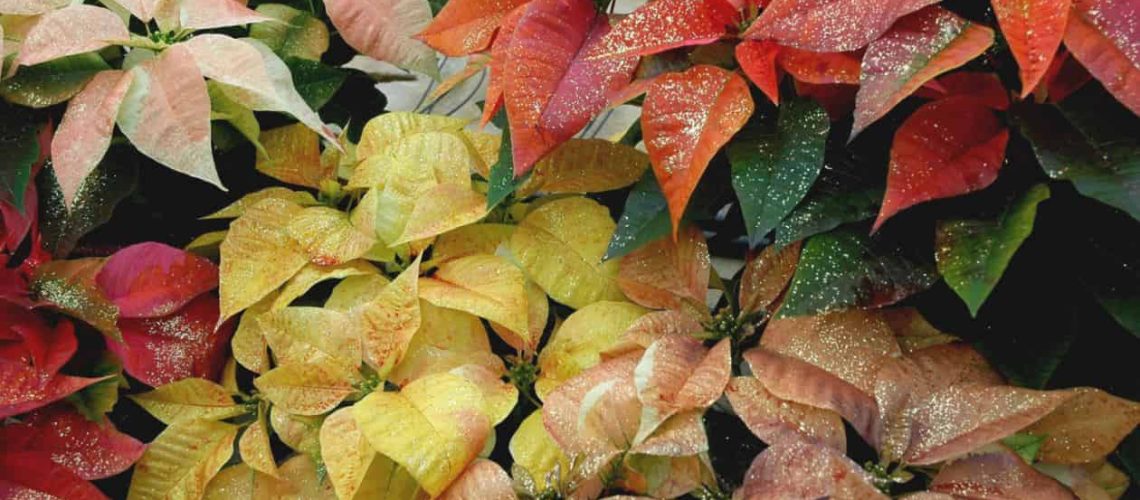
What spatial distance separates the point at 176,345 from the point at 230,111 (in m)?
0.16

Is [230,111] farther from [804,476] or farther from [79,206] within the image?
[804,476]

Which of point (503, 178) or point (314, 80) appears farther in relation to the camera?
point (314, 80)

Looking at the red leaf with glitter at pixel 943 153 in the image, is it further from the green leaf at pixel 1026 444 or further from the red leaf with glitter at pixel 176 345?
the red leaf with glitter at pixel 176 345

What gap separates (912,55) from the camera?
561 mm

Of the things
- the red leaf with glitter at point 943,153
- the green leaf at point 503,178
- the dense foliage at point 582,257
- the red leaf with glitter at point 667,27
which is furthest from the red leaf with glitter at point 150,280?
the red leaf with glitter at point 943,153

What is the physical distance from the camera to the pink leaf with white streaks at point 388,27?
0.80 meters

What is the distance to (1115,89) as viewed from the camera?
53 cm

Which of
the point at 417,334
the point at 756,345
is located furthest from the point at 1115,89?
the point at 417,334

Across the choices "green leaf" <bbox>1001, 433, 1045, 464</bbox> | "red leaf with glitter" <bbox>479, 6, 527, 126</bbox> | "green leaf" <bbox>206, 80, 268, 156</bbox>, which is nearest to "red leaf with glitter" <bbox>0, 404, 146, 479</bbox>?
"green leaf" <bbox>206, 80, 268, 156</bbox>

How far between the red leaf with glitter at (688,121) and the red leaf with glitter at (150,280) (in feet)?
1.14

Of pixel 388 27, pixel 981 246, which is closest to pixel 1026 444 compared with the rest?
pixel 981 246

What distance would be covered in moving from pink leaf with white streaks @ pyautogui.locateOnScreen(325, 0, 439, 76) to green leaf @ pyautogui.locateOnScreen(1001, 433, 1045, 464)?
443mm

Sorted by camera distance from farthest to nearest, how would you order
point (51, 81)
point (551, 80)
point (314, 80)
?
point (314, 80), point (51, 81), point (551, 80)

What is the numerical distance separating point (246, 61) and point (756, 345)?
0.37m
